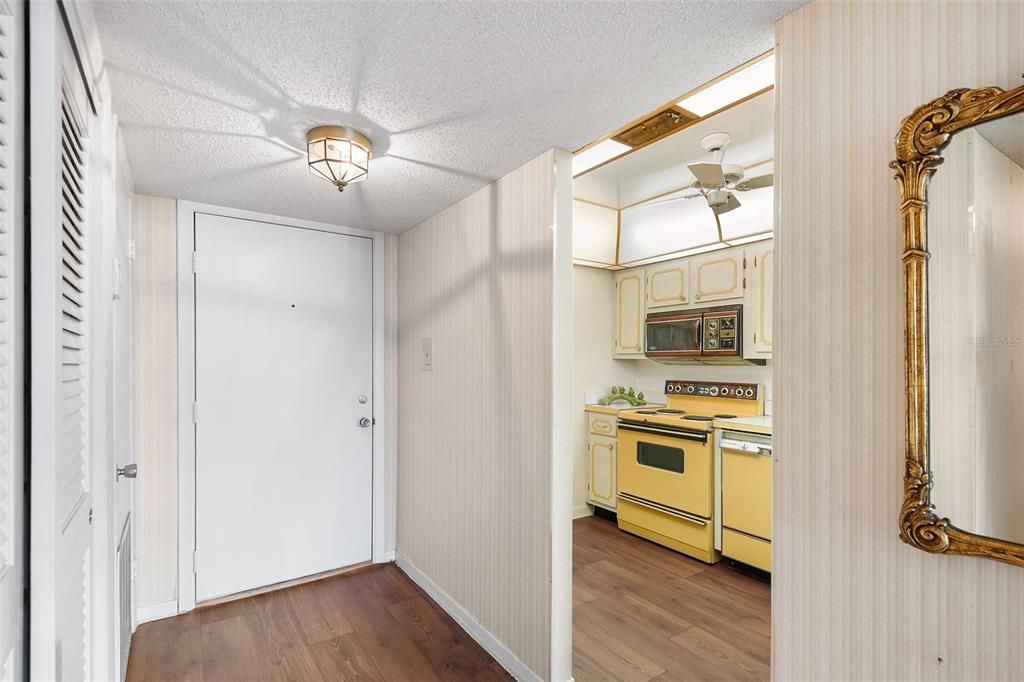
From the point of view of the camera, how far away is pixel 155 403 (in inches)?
111

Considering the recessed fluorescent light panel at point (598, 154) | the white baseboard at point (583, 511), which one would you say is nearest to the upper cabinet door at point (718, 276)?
the recessed fluorescent light panel at point (598, 154)

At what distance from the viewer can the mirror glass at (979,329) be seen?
0.91 m

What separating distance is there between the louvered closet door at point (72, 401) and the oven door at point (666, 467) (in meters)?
3.20

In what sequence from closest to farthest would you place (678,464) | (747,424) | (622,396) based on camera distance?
(747,424)
(678,464)
(622,396)

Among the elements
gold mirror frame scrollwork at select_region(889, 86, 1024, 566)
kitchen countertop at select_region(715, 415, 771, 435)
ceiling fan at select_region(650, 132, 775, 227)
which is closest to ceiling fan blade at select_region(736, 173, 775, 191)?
ceiling fan at select_region(650, 132, 775, 227)

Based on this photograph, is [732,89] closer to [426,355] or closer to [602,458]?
[426,355]

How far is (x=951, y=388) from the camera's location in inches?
39.1

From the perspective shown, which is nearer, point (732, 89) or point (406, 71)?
point (406, 71)

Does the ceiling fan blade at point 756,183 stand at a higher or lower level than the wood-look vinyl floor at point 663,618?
higher

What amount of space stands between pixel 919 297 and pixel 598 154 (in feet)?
5.19

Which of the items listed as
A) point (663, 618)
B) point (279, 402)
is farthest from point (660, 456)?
point (279, 402)

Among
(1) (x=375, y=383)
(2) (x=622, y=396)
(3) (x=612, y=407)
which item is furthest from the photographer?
(2) (x=622, y=396)

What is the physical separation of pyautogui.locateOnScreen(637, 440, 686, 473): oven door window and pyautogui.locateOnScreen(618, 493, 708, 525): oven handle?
0.89ft

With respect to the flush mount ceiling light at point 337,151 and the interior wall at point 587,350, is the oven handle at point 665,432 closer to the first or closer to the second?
the interior wall at point 587,350
